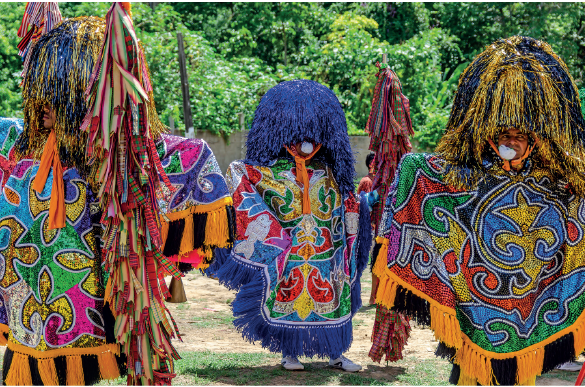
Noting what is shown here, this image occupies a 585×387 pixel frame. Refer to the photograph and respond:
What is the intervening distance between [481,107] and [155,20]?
41.3ft

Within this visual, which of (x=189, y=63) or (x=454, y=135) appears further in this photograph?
(x=189, y=63)

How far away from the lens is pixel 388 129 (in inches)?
199

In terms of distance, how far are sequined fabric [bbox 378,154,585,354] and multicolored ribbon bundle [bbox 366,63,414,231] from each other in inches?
57.5

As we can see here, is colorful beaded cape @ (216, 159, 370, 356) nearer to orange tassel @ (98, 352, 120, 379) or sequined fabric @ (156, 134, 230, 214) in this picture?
sequined fabric @ (156, 134, 230, 214)

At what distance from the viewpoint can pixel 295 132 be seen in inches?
189

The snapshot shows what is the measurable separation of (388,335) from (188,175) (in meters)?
1.90

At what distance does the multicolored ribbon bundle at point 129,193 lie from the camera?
2.98 m

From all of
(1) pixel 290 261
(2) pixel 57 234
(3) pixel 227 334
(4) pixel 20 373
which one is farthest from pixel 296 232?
(4) pixel 20 373

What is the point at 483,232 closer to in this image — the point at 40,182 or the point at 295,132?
the point at 295,132

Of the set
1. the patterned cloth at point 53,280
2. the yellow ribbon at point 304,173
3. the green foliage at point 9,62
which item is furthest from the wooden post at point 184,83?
the patterned cloth at point 53,280

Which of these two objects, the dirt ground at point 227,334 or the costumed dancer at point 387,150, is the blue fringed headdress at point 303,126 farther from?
the dirt ground at point 227,334

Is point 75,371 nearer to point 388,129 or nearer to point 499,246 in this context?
point 499,246

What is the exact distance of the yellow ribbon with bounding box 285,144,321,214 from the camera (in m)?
4.88

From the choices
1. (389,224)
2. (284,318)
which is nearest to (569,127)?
(389,224)
